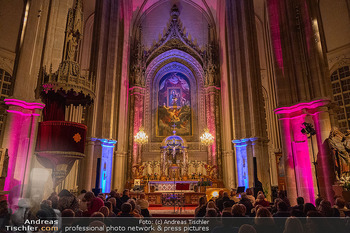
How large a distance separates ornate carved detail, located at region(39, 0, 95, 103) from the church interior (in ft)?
0.12

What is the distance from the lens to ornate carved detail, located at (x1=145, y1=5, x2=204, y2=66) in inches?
893

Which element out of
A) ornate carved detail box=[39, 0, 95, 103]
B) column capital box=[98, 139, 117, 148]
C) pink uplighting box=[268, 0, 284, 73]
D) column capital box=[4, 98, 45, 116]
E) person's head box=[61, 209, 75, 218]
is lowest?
person's head box=[61, 209, 75, 218]

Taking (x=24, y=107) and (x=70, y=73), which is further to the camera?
(x=70, y=73)

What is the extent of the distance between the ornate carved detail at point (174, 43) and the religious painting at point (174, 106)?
2.32 metres

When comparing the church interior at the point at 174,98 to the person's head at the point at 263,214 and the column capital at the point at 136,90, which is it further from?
the person's head at the point at 263,214

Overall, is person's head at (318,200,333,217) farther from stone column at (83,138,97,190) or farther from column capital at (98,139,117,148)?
column capital at (98,139,117,148)

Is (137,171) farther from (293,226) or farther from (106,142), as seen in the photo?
(293,226)

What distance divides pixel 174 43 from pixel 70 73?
16074 mm

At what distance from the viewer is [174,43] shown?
74.9ft

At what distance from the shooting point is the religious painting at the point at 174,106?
2178 centimetres

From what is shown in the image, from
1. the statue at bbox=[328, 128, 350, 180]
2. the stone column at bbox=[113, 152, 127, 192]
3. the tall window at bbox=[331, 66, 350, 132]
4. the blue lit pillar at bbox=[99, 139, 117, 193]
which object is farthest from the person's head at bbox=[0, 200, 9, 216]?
the tall window at bbox=[331, 66, 350, 132]

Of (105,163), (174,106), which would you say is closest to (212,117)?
(174,106)

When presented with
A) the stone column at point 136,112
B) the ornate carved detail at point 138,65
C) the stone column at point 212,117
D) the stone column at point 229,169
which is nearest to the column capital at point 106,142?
the stone column at point 136,112

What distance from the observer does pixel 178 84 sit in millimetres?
23328
